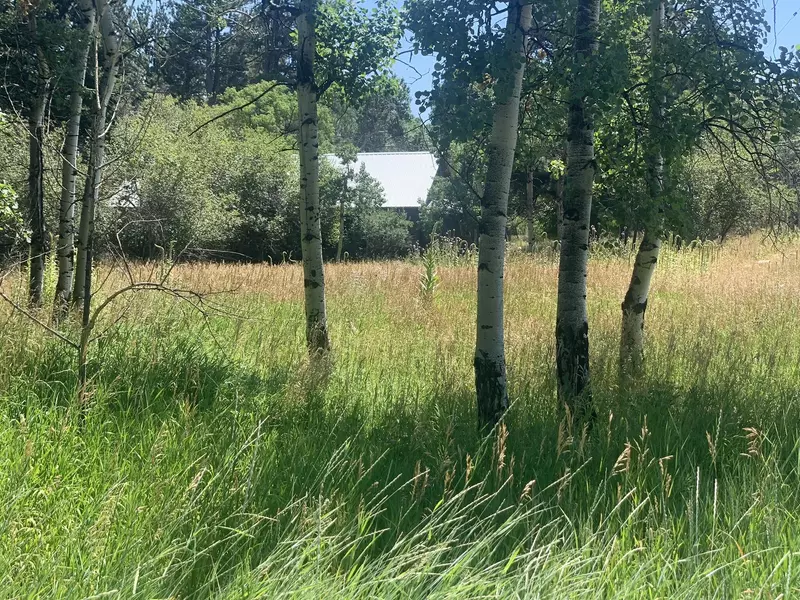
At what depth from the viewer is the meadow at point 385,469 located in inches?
77.9

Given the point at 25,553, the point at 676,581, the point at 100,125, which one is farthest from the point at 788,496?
the point at 100,125

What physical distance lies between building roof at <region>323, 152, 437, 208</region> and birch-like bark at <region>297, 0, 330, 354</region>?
27124mm

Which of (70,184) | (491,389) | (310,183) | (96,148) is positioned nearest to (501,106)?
(491,389)

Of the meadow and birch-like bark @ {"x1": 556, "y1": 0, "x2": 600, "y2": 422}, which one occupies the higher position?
birch-like bark @ {"x1": 556, "y1": 0, "x2": 600, "y2": 422}

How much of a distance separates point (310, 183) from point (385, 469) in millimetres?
3420

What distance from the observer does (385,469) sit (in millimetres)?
3232

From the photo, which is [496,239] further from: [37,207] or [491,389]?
[37,207]

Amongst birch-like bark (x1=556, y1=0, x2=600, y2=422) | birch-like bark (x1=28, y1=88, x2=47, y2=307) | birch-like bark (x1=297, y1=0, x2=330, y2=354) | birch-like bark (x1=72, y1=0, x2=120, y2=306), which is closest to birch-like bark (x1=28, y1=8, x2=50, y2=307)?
birch-like bark (x1=28, y1=88, x2=47, y2=307)

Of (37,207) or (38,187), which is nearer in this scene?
(37,207)

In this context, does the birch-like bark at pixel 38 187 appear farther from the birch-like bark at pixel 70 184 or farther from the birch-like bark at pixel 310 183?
the birch-like bark at pixel 310 183

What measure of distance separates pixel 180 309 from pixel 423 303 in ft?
12.1

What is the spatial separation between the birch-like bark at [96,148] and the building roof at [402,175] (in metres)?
27.1

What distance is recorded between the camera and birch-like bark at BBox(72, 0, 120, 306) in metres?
4.29

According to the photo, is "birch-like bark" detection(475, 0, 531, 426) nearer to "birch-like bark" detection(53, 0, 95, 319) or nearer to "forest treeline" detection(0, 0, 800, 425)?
"forest treeline" detection(0, 0, 800, 425)
